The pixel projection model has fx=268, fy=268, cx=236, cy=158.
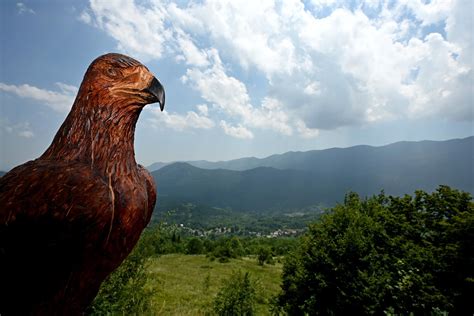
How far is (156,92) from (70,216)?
1.00m

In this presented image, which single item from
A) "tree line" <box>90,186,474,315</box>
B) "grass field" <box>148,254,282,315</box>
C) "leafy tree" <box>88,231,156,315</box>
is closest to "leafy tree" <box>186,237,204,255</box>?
"grass field" <box>148,254,282,315</box>

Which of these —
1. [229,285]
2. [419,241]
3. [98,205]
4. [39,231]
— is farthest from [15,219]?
[419,241]

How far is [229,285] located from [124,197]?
9336mm

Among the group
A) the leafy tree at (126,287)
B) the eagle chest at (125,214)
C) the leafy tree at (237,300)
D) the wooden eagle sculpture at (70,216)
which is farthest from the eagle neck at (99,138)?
the leafy tree at (237,300)

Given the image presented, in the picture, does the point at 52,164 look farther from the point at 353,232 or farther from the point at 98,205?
the point at 353,232

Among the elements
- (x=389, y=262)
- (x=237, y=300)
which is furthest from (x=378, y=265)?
(x=237, y=300)

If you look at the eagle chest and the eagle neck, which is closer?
the eagle chest

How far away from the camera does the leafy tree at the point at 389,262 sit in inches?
333

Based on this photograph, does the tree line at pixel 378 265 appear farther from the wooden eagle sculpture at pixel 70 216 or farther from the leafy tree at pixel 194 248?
the leafy tree at pixel 194 248

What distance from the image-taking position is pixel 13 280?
154cm

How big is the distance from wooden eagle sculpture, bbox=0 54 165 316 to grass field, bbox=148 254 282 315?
7.45m

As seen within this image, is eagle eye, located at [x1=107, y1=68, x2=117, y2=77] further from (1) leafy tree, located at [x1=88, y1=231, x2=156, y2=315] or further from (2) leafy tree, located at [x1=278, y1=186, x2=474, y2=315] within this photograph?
(2) leafy tree, located at [x1=278, y1=186, x2=474, y2=315]

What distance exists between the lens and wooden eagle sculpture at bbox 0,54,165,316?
1504mm

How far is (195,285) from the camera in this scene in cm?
2353
